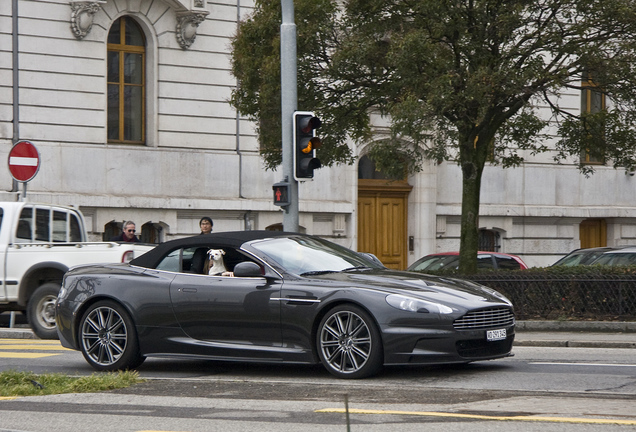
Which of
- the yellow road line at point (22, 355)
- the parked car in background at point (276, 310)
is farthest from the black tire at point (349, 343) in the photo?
the yellow road line at point (22, 355)

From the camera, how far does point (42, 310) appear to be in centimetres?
1517

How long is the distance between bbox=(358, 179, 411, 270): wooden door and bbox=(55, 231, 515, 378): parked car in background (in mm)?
18549

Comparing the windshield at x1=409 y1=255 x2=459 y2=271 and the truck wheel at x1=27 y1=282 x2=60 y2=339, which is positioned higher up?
the windshield at x1=409 y1=255 x2=459 y2=271

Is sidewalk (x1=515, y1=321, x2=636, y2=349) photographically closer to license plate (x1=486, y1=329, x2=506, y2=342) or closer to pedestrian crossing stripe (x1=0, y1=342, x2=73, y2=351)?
license plate (x1=486, y1=329, x2=506, y2=342)

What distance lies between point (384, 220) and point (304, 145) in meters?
15.3

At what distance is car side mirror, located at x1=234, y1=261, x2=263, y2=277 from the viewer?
9.64 m

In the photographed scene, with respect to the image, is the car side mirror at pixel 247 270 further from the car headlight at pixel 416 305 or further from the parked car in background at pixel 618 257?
the parked car in background at pixel 618 257

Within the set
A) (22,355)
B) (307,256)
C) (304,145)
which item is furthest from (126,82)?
(307,256)

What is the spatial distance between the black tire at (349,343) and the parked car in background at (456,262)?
1247 centimetres

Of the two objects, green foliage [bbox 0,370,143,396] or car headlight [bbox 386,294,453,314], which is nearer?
green foliage [bbox 0,370,143,396]

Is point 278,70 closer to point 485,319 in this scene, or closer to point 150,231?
point 150,231

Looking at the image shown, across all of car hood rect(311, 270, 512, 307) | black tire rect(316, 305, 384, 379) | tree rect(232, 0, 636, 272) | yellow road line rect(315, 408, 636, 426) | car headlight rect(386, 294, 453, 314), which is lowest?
yellow road line rect(315, 408, 636, 426)

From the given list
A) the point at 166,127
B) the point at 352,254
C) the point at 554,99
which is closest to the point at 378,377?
the point at 352,254

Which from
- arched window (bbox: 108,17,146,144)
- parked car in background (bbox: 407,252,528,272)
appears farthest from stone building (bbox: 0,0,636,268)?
parked car in background (bbox: 407,252,528,272)
